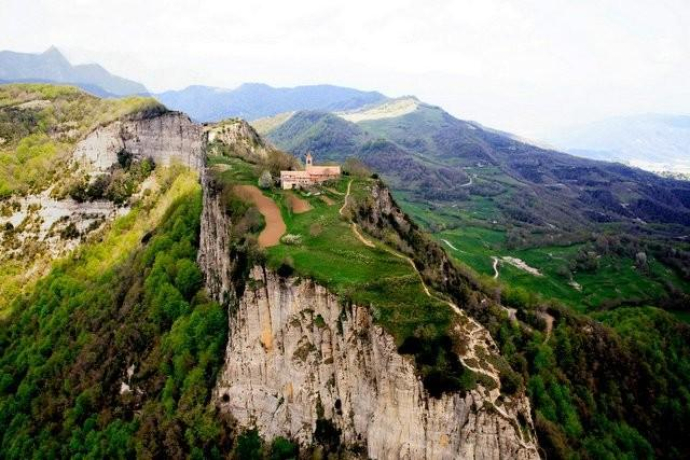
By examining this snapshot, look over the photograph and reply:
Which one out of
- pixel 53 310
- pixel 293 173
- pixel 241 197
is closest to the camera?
pixel 241 197

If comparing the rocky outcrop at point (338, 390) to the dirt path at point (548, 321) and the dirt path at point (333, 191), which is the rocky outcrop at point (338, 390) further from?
the dirt path at point (548, 321)

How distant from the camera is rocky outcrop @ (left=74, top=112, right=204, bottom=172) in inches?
5305

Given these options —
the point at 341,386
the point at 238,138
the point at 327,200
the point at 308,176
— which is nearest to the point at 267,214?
the point at 327,200

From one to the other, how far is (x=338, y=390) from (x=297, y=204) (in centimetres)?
3836

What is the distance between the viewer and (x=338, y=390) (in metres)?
55.9

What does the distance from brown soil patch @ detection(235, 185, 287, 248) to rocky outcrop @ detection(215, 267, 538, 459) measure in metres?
8.91

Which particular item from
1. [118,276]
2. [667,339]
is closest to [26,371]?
[118,276]

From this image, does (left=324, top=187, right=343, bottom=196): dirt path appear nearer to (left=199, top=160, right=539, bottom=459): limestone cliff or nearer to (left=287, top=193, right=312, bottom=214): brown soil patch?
(left=287, top=193, right=312, bottom=214): brown soil patch

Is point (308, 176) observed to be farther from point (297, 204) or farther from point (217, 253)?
point (217, 253)

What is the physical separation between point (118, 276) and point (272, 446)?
67.9m

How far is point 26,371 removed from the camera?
10319cm

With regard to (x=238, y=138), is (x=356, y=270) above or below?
below

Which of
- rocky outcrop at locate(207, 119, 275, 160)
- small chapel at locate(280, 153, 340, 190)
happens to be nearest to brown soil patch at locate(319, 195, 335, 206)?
small chapel at locate(280, 153, 340, 190)

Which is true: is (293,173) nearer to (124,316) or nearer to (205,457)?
(124,316)
